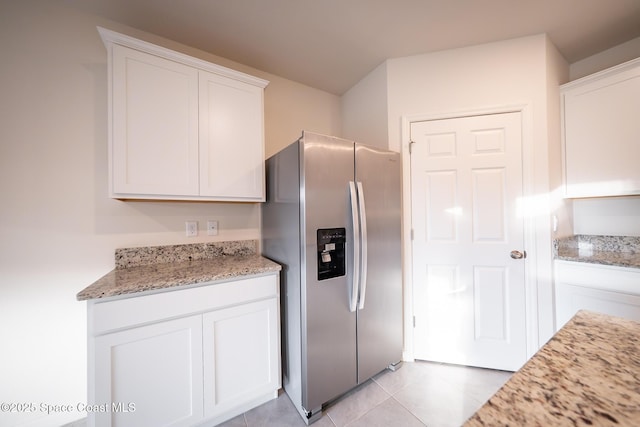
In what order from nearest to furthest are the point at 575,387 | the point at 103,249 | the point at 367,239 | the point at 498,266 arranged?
the point at 575,387 → the point at 103,249 → the point at 367,239 → the point at 498,266

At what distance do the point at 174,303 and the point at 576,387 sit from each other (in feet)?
5.14

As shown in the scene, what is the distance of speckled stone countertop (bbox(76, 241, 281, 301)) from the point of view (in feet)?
→ 3.98

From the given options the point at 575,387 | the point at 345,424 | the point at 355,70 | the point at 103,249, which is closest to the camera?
the point at 575,387

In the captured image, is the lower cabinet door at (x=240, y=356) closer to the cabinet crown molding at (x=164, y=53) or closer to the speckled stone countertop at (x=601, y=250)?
the cabinet crown molding at (x=164, y=53)

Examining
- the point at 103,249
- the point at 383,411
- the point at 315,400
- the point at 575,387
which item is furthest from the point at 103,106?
the point at 383,411

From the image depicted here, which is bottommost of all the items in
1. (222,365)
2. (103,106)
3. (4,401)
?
(4,401)

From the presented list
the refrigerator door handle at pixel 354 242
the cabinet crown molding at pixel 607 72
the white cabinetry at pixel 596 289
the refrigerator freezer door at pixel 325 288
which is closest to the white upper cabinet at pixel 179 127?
the refrigerator freezer door at pixel 325 288

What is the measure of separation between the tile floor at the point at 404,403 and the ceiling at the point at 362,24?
8.68ft

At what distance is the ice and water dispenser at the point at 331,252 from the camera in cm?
152

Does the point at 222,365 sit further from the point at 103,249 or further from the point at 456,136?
the point at 456,136

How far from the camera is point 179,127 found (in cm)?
156

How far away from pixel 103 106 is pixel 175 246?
107 centimetres

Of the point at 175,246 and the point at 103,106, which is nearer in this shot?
the point at 103,106

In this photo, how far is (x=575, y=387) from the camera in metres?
0.48
